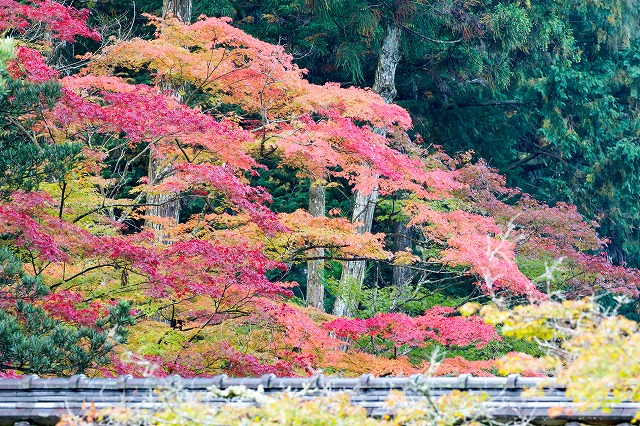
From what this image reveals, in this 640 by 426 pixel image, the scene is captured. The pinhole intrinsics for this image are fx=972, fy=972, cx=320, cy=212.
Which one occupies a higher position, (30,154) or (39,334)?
(30,154)

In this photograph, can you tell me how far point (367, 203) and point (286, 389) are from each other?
912 centimetres

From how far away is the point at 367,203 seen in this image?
1515 cm

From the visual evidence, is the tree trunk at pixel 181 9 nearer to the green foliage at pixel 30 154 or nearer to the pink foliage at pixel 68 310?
the green foliage at pixel 30 154

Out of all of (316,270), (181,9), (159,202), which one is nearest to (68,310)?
(159,202)

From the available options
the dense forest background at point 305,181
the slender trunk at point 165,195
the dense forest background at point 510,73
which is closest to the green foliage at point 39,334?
the dense forest background at point 305,181

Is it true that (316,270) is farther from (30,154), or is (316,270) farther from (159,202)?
(30,154)

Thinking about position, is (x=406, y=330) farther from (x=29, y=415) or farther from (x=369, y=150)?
(x=29, y=415)

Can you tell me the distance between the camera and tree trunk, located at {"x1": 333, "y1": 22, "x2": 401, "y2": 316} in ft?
47.1

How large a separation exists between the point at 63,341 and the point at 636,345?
509 centimetres

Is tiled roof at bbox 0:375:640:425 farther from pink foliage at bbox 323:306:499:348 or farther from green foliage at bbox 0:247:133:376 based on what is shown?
pink foliage at bbox 323:306:499:348

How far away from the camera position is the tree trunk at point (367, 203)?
14.4m

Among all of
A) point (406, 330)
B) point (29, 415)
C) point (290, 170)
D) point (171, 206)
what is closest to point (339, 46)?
point (290, 170)

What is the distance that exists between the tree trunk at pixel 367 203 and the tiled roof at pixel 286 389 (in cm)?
765

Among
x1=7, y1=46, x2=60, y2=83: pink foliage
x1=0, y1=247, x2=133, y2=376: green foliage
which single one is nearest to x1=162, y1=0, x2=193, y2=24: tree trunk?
x1=7, y1=46, x2=60, y2=83: pink foliage
